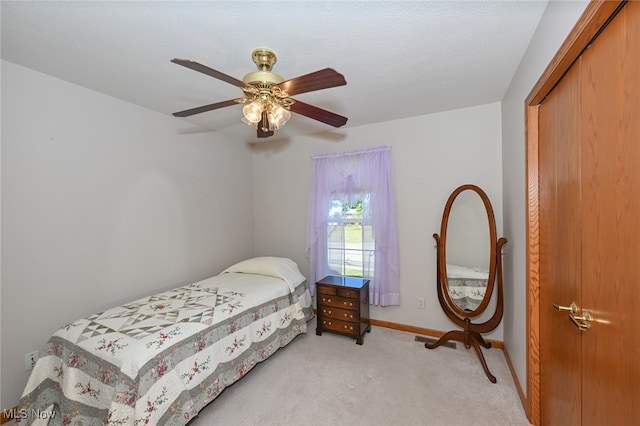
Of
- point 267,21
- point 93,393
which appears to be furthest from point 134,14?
point 93,393

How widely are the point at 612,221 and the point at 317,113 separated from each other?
5.14ft

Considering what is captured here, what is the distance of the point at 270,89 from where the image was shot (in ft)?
4.86

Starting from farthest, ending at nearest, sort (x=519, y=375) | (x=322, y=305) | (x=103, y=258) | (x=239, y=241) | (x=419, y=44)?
(x=239, y=241) < (x=322, y=305) < (x=103, y=258) < (x=519, y=375) < (x=419, y=44)

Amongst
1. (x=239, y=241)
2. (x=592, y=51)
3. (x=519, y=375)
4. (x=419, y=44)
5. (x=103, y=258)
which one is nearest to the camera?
(x=592, y=51)

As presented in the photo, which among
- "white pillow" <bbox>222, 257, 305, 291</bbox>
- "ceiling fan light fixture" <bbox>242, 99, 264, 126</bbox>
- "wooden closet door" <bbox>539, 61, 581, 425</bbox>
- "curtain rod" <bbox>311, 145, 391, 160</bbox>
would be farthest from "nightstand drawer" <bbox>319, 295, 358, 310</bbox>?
"ceiling fan light fixture" <bbox>242, 99, 264, 126</bbox>

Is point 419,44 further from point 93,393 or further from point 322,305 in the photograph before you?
point 93,393

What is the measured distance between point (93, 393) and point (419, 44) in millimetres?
2940

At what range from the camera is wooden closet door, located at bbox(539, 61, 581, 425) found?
3.85 feet

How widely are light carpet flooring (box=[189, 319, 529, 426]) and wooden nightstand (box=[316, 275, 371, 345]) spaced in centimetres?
18

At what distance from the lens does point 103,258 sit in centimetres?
224

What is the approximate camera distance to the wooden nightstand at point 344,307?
2.71 metres

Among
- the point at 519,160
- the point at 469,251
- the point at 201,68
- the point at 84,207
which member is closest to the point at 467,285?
the point at 469,251

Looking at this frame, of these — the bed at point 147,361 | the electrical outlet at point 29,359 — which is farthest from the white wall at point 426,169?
the electrical outlet at point 29,359

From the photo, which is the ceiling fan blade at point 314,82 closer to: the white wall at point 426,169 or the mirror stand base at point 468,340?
the white wall at point 426,169
